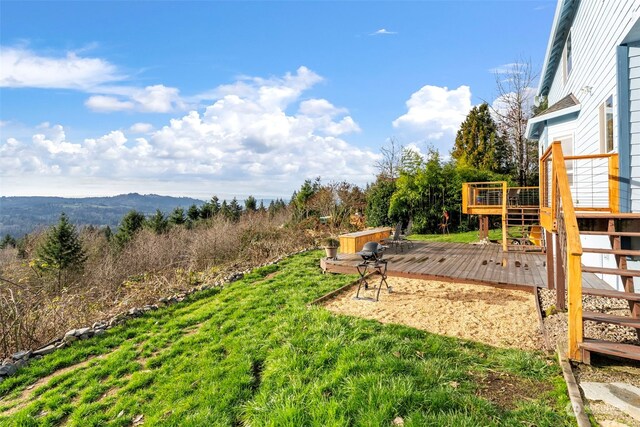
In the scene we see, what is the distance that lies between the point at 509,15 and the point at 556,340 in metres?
10.3

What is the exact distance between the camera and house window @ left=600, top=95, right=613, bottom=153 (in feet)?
19.1

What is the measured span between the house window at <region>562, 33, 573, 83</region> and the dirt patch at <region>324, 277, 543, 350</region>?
303 inches

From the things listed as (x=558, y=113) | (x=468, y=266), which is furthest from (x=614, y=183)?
(x=558, y=113)

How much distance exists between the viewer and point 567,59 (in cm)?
988

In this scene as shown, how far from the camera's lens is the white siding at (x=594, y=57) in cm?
529

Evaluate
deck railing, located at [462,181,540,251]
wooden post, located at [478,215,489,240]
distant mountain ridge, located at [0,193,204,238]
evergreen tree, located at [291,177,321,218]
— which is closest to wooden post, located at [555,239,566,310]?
deck railing, located at [462,181,540,251]

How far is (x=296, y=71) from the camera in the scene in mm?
14375

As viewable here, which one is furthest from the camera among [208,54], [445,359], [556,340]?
[208,54]

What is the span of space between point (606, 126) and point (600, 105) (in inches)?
20.0

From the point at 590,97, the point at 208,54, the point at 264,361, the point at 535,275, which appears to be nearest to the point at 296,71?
the point at 208,54

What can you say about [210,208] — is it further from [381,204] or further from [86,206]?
[86,206]

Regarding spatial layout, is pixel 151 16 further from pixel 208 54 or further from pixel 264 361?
pixel 264 361

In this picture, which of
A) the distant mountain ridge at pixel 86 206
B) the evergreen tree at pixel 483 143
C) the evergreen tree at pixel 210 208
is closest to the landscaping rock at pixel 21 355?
the evergreen tree at pixel 483 143

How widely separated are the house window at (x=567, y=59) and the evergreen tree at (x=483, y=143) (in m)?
12.0
